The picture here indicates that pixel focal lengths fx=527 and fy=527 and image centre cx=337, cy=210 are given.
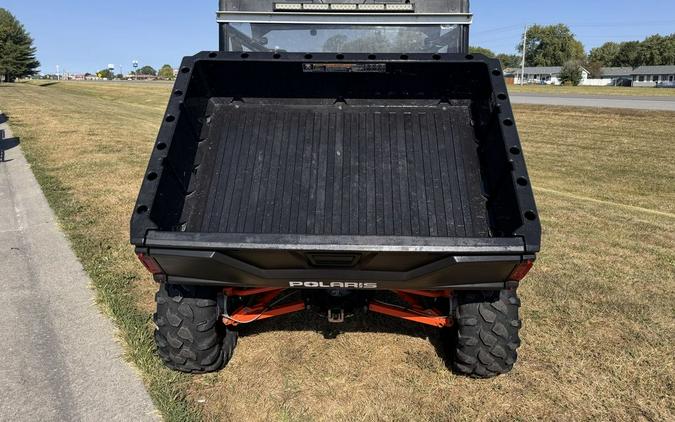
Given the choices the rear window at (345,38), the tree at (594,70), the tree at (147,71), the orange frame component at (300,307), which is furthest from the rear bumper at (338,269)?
the tree at (147,71)

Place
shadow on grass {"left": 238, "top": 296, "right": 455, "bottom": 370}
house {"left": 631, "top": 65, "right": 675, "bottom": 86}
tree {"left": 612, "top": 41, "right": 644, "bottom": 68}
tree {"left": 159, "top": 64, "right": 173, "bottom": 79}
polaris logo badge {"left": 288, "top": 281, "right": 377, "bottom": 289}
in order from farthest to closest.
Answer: tree {"left": 159, "top": 64, "right": 173, "bottom": 79} → tree {"left": 612, "top": 41, "right": 644, "bottom": 68} → house {"left": 631, "top": 65, "right": 675, "bottom": 86} → shadow on grass {"left": 238, "top": 296, "right": 455, "bottom": 370} → polaris logo badge {"left": 288, "top": 281, "right": 377, "bottom": 289}

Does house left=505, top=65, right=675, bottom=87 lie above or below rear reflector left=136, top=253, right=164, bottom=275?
above

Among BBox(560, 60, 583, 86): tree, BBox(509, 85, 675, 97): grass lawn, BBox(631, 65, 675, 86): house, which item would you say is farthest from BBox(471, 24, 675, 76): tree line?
BBox(509, 85, 675, 97): grass lawn

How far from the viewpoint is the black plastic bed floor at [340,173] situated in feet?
9.71

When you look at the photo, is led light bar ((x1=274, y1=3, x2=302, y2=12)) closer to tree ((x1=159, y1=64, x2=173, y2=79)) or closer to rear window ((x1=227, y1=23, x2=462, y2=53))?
rear window ((x1=227, y1=23, x2=462, y2=53))

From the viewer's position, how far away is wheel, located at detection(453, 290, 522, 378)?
2.93 meters

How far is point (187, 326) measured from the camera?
9.66 feet

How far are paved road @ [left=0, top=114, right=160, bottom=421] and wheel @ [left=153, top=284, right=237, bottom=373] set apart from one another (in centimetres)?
32

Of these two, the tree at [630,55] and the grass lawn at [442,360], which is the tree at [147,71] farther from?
the grass lawn at [442,360]

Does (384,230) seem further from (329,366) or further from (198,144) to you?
(198,144)

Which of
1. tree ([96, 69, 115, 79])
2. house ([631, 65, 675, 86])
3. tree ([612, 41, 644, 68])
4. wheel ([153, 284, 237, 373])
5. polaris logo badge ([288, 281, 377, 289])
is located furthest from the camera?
tree ([96, 69, 115, 79])

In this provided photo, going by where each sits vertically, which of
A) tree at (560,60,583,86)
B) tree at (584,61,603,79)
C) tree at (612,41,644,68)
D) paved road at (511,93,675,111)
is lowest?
paved road at (511,93,675,111)

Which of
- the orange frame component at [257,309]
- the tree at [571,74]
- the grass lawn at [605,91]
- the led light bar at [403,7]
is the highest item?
the tree at [571,74]

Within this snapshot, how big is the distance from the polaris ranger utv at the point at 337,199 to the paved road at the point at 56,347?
427mm
